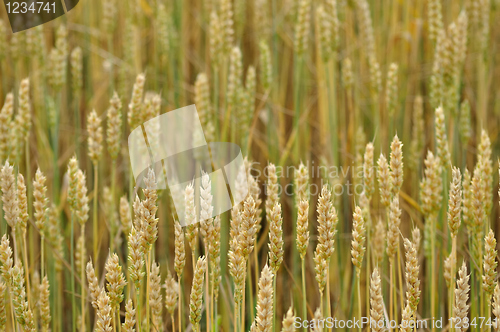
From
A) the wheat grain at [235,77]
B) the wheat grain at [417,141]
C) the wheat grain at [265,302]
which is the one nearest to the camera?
the wheat grain at [265,302]

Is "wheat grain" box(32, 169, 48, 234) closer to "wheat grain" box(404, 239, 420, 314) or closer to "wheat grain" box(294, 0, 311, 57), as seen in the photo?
"wheat grain" box(404, 239, 420, 314)

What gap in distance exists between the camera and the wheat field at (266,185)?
76cm

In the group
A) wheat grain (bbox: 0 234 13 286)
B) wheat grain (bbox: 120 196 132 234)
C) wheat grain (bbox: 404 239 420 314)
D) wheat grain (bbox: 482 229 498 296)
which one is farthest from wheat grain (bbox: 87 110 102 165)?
wheat grain (bbox: 482 229 498 296)

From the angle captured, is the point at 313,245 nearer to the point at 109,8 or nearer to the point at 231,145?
the point at 231,145

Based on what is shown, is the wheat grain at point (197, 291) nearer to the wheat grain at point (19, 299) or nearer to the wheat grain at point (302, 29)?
the wheat grain at point (19, 299)

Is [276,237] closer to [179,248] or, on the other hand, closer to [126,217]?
[179,248]

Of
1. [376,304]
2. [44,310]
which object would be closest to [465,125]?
[376,304]

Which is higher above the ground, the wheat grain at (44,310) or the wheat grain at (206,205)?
the wheat grain at (206,205)

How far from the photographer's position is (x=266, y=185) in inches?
42.5

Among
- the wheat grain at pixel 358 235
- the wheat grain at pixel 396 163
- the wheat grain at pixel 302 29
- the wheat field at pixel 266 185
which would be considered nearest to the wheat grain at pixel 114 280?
the wheat field at pixel 266 185

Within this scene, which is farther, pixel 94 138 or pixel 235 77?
pixel 235 77

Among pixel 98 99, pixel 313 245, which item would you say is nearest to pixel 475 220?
pixel 313 245

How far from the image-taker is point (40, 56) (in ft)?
4.54

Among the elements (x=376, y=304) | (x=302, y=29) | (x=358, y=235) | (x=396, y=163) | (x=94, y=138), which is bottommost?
(x=376, y=304)
